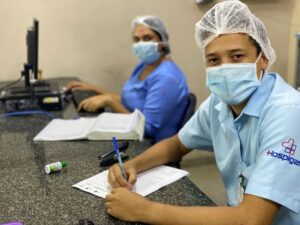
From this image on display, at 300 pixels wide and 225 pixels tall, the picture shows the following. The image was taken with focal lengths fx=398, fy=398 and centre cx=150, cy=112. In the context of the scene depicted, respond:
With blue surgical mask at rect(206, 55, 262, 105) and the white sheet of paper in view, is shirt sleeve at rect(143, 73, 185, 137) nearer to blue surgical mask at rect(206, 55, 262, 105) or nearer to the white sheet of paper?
the white sheet of paper

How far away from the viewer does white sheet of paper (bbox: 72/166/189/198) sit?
4.01 feet

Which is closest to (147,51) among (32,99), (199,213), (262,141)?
(32,99)

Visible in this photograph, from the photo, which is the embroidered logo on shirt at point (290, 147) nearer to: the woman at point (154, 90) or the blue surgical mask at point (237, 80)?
the blue surgical mask at point (237, 80)

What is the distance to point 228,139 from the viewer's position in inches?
49.8

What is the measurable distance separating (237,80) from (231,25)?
168 millimetres

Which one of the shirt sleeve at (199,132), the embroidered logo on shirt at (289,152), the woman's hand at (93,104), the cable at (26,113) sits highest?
the embroidered logo on shirt at (289,152)

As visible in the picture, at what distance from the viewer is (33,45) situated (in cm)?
215

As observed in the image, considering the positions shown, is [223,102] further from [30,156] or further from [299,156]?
[30,156]

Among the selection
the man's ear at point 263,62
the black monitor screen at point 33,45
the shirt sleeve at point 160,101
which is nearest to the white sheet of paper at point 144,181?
the man's ear at point 263,62

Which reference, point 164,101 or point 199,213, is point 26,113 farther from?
point 199,213

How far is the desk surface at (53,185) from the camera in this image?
1085 mm

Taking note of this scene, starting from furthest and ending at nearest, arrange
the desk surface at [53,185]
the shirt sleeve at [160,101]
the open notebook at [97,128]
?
the shirt sleeve at [160,101]
the open notebook at [97,128]
the desk surface at [53,185]

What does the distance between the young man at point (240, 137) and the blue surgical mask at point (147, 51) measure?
2.83 feet

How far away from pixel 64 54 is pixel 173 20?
855 mm
